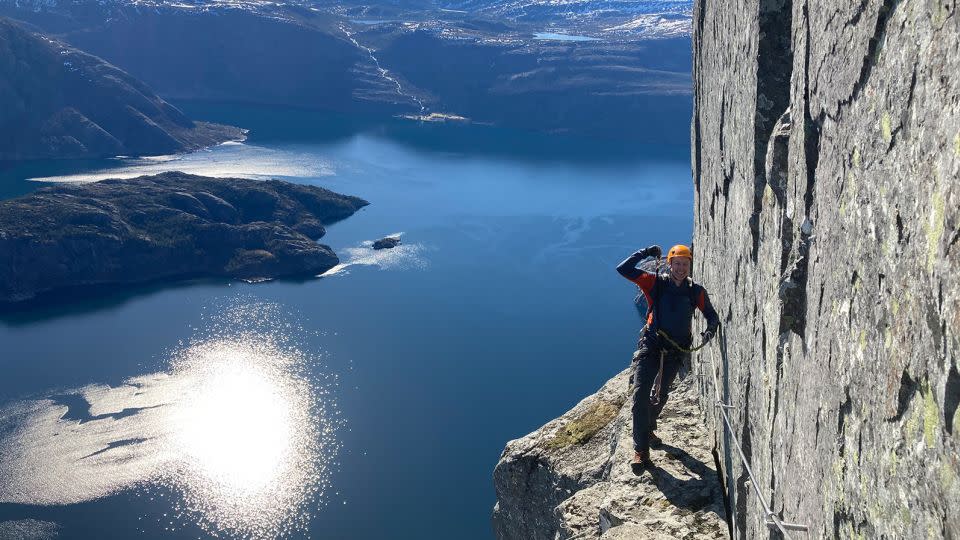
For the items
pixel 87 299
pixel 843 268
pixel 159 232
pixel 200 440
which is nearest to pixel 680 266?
pixel 843 268

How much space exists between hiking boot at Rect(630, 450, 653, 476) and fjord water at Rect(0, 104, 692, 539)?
37.0 m

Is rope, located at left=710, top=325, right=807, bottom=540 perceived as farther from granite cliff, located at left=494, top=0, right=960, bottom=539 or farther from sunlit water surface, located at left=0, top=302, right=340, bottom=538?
sunlit water surface, located at left=0, top=302, right=340, bottom=538

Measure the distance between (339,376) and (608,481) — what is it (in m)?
54.5

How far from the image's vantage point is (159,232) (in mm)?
106750

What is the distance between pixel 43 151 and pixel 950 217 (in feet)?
580

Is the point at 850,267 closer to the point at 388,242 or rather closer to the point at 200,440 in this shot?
the point at 200,440

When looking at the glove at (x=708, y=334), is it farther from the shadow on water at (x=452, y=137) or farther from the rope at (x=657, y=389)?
the shadow on water at (x=452, y=137)

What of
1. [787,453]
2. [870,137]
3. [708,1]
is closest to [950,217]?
[870,137]

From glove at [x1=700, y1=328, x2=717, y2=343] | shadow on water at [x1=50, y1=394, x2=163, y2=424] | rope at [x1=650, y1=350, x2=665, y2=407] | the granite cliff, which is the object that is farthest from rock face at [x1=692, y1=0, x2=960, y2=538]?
shadow on water at [x1=50, y1=394, x2=163, y2=424]

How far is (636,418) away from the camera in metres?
10.8

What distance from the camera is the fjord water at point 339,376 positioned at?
159 ft

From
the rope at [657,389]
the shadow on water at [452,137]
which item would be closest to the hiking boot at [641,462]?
the rope at [657,389]

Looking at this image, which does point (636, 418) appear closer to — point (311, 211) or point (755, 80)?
point (755, 80)

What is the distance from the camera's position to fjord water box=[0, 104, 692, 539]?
4856 centimetres
